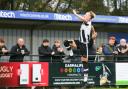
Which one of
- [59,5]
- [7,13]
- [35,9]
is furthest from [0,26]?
A: [59,5]

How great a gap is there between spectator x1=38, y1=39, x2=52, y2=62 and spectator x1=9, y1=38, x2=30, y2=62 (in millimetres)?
637

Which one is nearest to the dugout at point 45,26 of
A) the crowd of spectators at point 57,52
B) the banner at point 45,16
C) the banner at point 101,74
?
the banner at point 45,16

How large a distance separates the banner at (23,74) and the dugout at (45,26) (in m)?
3.17

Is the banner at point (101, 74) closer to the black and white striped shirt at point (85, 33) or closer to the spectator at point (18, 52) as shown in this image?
the spectator at point (18, 52)

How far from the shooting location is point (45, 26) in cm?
2288

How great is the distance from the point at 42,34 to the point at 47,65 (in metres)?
5.24

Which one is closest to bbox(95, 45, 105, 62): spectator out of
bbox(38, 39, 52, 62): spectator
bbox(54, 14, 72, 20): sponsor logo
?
bbox(38, 39, 52, 62): spectator

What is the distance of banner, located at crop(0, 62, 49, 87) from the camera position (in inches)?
679

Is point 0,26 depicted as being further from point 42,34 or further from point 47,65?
point 47,65

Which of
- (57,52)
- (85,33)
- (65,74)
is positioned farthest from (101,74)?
(85,33)

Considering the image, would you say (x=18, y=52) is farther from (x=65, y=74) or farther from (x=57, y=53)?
(x=65, y=74)

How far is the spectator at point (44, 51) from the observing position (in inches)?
695

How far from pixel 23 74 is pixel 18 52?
37.1 inches

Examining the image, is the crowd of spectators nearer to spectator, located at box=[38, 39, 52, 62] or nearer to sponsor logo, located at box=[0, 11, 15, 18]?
spectator, located at box=[38, 39, 52, 62]
